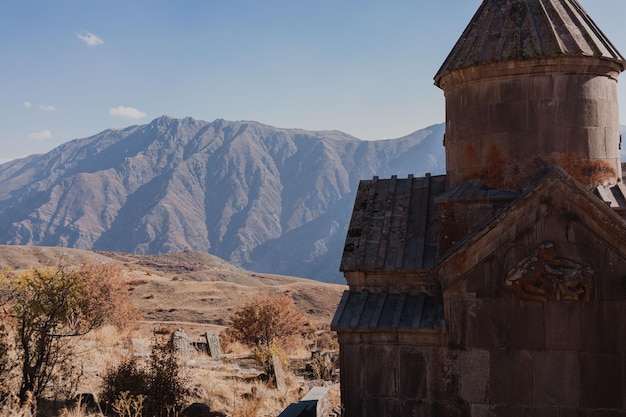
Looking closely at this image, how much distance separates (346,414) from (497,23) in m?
4.76

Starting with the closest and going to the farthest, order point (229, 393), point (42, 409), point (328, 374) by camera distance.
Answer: point (42, 409)
point (229, 393)
point (328, 374)

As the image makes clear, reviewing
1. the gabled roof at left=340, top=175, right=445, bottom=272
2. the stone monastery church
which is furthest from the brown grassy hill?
the stone monastery church

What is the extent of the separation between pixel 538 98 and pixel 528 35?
72 cm

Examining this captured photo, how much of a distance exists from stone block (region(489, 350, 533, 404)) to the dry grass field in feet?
11.4

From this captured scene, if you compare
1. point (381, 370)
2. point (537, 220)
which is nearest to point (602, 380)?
point (537, 220)

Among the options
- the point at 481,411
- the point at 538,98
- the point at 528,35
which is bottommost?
the point at 481,411

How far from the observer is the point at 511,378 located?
5355 millimetres

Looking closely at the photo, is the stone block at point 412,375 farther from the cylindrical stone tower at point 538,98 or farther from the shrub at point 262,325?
the shrub at point 262,325

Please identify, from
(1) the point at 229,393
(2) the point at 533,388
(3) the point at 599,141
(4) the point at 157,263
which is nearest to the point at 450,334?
(2) the point at 533,388

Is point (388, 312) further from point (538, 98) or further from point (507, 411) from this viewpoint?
point (538, 98)

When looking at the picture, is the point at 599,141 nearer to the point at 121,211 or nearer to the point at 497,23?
the point at 497,23

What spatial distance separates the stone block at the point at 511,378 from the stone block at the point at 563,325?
0.93ft

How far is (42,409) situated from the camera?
7449 mm

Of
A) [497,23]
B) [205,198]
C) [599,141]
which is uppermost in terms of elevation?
[205,198]
